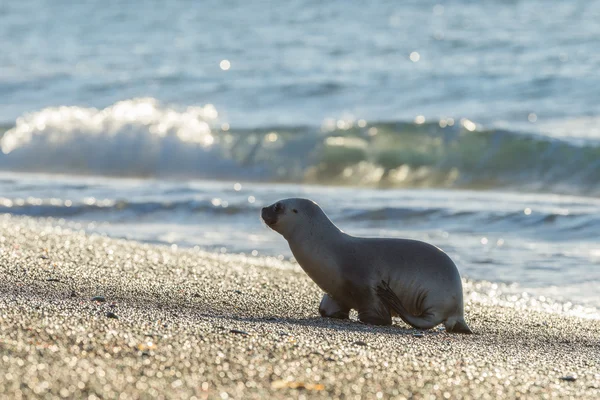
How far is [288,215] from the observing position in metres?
6.16

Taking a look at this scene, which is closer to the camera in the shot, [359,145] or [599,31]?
[359,145]

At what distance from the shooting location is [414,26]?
1069 inches

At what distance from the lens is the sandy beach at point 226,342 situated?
348cm

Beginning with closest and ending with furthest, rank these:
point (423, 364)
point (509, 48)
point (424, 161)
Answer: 1. point (423, 364)
2. point (424, 161)
3. point (509, 48)

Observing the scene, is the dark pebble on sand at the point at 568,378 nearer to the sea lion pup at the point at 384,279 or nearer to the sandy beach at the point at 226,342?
the sandy beach at the point at 226,342

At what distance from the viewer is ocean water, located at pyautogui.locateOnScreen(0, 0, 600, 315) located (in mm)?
10125

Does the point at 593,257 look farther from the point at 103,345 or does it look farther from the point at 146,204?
the point at 103,345

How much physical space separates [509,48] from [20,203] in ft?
48.8

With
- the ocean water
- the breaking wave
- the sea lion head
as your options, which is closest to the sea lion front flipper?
the sea lion head

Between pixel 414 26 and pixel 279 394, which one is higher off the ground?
pixel 414 26

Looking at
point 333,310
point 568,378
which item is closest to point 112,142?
point 333,310

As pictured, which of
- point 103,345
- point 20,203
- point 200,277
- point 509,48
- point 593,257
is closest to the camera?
point 103,345

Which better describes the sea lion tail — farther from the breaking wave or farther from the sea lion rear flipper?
the breaking wave

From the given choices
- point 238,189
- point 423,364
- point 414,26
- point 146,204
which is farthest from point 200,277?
point 414,26
